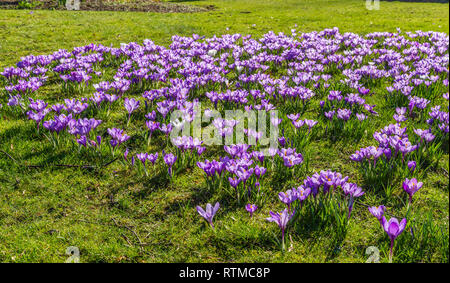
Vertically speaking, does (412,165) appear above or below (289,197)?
above

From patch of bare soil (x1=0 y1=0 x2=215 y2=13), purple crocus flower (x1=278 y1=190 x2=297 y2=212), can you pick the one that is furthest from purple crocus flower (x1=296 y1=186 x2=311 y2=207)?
patch of bare soil (x1=0 y1=0 x2=215 y2=13)

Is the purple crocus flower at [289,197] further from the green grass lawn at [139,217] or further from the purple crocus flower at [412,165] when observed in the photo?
the purple crocus flower at [412,165]

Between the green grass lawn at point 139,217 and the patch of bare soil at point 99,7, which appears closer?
the green grass lawn at point 139,217

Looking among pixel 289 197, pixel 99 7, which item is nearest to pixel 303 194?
pixel 289 197

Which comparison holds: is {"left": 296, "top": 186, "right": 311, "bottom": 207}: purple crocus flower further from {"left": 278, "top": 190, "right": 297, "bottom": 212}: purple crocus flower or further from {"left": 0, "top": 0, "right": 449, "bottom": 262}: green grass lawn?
{"left": 0, "top": 0, "right": 449, "bottom": 262}: green grass lawn

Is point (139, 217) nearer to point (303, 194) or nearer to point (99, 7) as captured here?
point (303, 194)

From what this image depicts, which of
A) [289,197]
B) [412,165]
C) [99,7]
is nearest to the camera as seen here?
[289,197]

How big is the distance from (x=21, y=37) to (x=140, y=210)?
378 inches

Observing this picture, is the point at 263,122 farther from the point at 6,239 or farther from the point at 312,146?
the point at 6,239

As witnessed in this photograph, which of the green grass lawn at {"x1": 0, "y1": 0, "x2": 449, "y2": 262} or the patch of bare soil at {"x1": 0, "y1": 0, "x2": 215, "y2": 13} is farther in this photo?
the patch of bare soil at {"x1": 0, "y1": 0, "x2": 215, "y2": 13}

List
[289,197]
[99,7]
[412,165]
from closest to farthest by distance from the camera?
[289,197] → [412,165] → [99,7]

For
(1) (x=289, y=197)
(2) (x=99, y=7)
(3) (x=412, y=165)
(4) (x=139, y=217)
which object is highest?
(2) (x=99, y=7)

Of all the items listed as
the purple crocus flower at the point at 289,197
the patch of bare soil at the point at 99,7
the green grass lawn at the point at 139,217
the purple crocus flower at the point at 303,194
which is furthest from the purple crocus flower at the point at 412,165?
the patch of bare soil at the point at 99,7

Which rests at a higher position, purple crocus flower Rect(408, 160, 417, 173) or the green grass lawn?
purple crocus flower Rect(408, 160, 417, 173)
